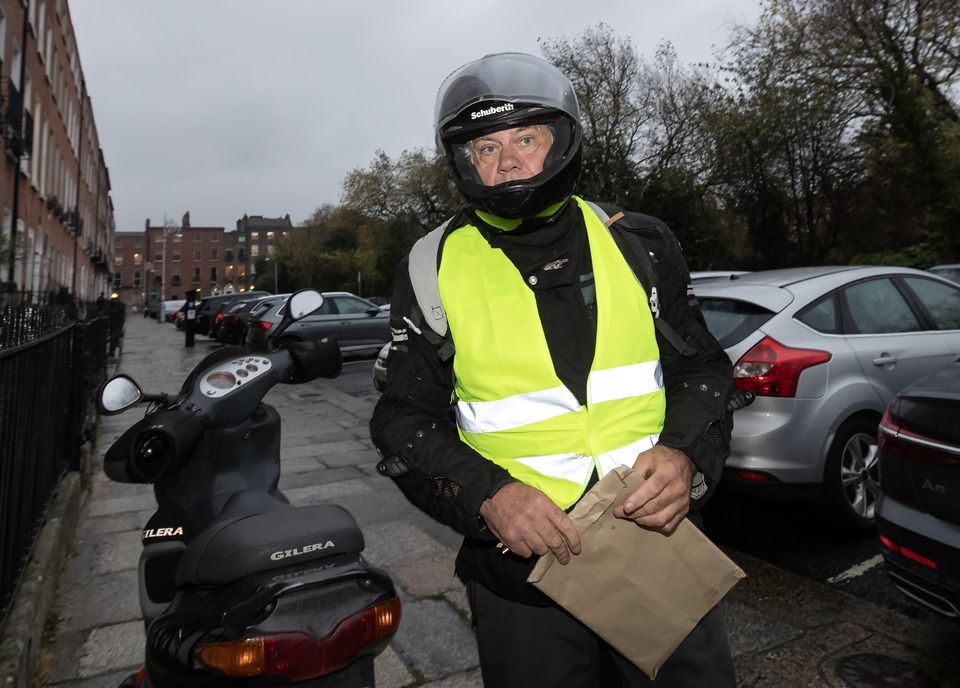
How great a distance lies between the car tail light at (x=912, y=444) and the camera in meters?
2.56

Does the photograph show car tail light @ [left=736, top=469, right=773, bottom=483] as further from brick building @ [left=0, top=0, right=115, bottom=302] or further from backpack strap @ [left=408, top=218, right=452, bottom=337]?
brick building @ [left=0, top=0, right=115, bottom=302]

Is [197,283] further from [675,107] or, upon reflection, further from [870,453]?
[870,453]

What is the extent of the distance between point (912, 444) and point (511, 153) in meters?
2.06

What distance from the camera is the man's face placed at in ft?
5.39

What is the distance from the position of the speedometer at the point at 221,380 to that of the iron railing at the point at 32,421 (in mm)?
905

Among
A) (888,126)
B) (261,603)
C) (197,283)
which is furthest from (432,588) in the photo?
(197,283)

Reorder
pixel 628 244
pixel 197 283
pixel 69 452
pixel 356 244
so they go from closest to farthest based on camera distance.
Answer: pixel 628 244, pixel 69 452, pixel 356 244, pixel 197 283

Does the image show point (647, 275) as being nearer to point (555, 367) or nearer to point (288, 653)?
point (555, 367)

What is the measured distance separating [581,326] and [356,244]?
59873mm

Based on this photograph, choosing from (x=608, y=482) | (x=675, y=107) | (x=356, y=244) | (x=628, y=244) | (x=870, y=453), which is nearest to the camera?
(x=608, y=482)

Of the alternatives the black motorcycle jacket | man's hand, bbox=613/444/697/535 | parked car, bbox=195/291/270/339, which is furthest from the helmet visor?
parked car, bbox=195/291/270/339

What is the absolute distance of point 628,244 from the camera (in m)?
1.65

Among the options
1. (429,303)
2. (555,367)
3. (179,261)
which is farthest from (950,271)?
(179,261)

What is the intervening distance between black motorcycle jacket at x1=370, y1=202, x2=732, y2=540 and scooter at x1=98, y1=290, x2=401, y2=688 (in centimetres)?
27
